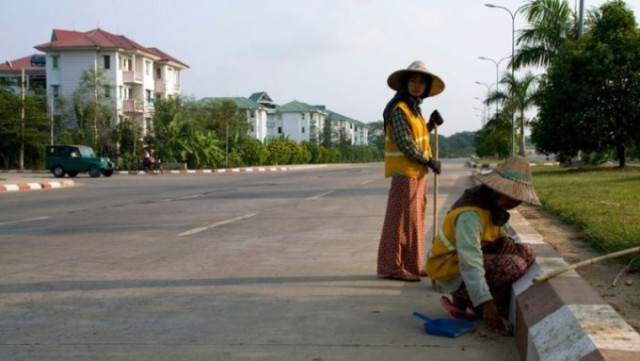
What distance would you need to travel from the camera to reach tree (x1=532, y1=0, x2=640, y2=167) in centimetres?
1945

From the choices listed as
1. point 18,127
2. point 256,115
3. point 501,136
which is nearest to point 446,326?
point 18,127

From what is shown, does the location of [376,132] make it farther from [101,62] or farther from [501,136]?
[501,136]

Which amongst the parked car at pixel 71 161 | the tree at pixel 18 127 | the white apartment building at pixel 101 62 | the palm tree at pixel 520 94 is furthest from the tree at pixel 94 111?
the palm tree at pixel 520 94

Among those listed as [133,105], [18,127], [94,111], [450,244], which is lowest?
[450,244]

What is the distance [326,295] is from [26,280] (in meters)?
2.52

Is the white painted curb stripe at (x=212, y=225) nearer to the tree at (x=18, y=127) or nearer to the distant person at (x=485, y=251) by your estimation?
the distant person at (x=485, y=251)

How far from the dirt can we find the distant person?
487mm

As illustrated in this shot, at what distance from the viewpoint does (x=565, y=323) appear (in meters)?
3.03

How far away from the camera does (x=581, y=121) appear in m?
19.7

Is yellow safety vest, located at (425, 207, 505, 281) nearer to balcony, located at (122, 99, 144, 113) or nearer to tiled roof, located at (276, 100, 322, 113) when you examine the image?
balcony, located at (122, 99, 144, 113)

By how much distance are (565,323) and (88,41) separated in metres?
53.8

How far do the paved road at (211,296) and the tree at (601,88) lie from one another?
1222cm

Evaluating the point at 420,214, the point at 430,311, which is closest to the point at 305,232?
the point at 420,214

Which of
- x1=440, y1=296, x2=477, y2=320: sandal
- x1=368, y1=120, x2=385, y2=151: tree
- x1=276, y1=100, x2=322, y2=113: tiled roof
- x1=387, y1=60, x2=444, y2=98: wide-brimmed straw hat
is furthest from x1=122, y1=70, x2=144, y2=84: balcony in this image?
x1=368, y1=120, x2=385, y2=151: tree
